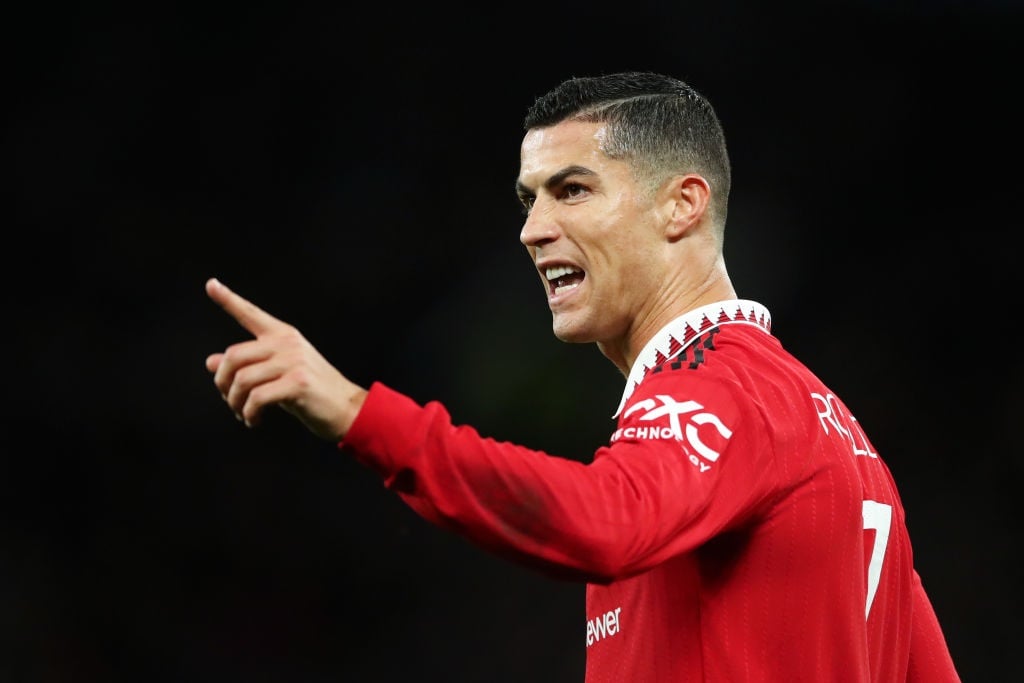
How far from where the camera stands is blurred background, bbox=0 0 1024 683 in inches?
228

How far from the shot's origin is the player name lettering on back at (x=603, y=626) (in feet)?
6.96

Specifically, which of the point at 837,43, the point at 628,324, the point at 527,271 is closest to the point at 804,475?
the point at 628,324

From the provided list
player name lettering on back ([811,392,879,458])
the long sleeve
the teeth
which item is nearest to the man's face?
the teeth

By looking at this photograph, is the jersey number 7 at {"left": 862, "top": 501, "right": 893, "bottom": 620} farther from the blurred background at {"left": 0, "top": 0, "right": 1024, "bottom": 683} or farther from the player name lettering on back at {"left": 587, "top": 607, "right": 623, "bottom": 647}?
the blurred background at {"left": 0, "top": 0, "right": 1024, "bottom": 683}

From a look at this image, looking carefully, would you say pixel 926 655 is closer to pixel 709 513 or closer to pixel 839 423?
pixel 839 423

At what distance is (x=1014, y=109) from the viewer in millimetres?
6570

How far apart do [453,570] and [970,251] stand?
334 cm

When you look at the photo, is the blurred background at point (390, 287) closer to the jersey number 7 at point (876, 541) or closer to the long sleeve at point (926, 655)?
the long sleeve at point (926, 655)

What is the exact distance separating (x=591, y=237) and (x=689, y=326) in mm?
309

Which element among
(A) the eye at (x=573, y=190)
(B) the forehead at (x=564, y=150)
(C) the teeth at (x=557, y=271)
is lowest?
(C) the teeth at (x=557, y=271)

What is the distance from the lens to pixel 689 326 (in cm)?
224

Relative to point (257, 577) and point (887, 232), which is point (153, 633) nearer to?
point (257, 577)

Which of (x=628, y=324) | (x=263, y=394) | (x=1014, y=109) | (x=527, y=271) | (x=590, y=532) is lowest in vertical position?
(x=590, y=532)

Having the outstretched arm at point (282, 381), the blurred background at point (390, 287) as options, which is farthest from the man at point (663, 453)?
the blurred background at point (390, 287)
